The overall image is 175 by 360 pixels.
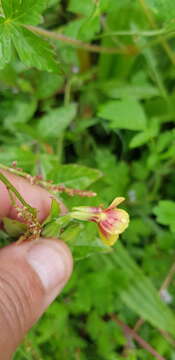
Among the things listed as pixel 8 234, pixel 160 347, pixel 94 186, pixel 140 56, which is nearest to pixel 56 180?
pixel 8 234

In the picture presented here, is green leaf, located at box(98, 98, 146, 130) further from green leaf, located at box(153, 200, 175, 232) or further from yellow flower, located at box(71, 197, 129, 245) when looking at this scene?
yellow flower, located at box(71, 197, 129, 245)

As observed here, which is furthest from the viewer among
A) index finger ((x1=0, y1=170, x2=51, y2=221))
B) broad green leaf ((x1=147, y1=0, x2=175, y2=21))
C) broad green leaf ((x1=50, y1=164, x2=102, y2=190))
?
broad green leaf ((x1=50, y1=164, x2=102, y2=190))

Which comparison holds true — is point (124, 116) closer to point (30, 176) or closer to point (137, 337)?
point (30, 176)

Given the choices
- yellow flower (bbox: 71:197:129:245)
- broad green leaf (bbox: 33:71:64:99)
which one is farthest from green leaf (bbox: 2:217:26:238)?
broad green leaf (bbox: 33:71:64:99)

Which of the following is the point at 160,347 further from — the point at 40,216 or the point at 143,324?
the point at 40,216

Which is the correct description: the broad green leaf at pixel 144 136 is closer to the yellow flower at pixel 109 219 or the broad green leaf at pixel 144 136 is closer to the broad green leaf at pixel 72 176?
the broad green leaf at pixel 72 176

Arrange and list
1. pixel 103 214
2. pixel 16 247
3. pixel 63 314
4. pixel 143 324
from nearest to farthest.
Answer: pixel 103 214
pixel 16 247
pixel 63 314
pixel 143 324

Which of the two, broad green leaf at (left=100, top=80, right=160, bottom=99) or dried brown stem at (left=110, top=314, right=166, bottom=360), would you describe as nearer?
dried brown stem at (left=110, top=314, right=166, bottom=360)

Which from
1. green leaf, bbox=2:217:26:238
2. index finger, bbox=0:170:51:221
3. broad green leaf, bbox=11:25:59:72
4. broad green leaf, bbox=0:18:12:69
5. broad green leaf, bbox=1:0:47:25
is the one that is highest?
broad green leaf, bbox=1:0:47:25
